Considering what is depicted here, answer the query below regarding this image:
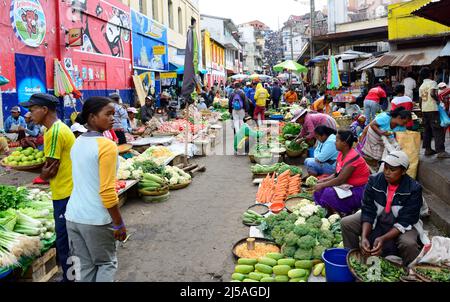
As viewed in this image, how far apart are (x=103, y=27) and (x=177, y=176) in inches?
371

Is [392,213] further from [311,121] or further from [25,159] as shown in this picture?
[25,159]

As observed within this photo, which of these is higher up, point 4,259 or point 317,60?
point 317,60

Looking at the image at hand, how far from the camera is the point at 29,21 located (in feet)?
34.7

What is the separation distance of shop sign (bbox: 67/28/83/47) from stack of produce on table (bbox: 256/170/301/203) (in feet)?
26.0

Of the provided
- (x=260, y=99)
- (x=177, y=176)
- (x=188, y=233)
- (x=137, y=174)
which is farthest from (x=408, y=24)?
(x=188, y=233)

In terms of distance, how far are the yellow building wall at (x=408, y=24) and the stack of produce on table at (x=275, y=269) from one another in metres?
14.3

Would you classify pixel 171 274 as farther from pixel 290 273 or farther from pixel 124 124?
pixel 124 124

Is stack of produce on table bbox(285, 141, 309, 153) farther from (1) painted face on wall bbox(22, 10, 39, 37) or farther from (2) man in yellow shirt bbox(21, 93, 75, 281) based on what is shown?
(1) painted face on wall bbox(22, 10, 39, 37)

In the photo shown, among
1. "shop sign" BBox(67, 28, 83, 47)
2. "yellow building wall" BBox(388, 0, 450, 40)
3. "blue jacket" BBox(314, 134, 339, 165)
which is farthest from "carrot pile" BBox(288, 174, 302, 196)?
"yellow building wall" BBox(388, 0, 450, 40)

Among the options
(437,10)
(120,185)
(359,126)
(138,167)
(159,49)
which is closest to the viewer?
(437,10)

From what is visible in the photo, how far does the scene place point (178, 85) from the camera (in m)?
25.9
